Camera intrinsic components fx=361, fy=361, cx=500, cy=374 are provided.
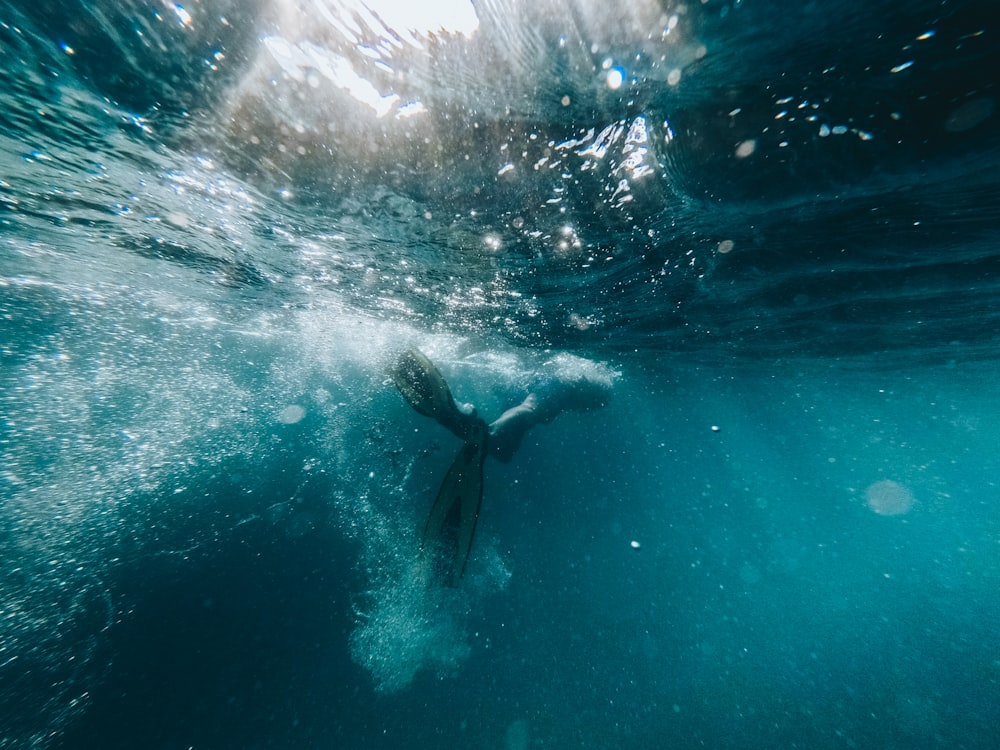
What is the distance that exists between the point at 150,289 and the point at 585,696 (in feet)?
72.5

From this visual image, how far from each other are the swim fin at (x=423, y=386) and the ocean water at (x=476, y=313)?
2700 mm

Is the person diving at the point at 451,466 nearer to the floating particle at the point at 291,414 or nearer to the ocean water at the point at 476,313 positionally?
the ocean water at the point at 476,313

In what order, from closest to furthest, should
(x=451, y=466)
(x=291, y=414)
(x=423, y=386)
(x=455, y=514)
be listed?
(x=455, y=514) → (x=423, y=386) → (x=451, y=466) → (x=291, y=414)

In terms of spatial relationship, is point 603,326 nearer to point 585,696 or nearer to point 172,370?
point 585,696

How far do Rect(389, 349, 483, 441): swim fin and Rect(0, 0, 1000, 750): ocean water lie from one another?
2.70 metres

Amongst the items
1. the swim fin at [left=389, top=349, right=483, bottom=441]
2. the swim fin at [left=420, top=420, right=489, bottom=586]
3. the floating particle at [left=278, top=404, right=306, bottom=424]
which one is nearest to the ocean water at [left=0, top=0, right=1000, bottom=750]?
Result: the swim fin at [left=389, top=349, right=483, bottom=441]

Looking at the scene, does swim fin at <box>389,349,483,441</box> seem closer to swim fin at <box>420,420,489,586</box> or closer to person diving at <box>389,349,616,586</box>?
person diving at <box>389,349,616,586</box>

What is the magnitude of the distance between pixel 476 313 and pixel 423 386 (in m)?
5.38

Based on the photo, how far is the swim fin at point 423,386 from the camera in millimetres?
8781

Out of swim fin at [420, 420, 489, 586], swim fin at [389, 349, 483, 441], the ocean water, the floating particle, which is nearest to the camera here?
the ocean water

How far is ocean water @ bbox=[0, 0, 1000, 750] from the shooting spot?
12.1 feet

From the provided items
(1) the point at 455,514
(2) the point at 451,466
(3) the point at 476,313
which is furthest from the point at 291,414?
(1) the point at 455,514

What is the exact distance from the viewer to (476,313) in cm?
1366

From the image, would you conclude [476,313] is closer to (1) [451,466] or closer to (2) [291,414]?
(1) [451,466]
